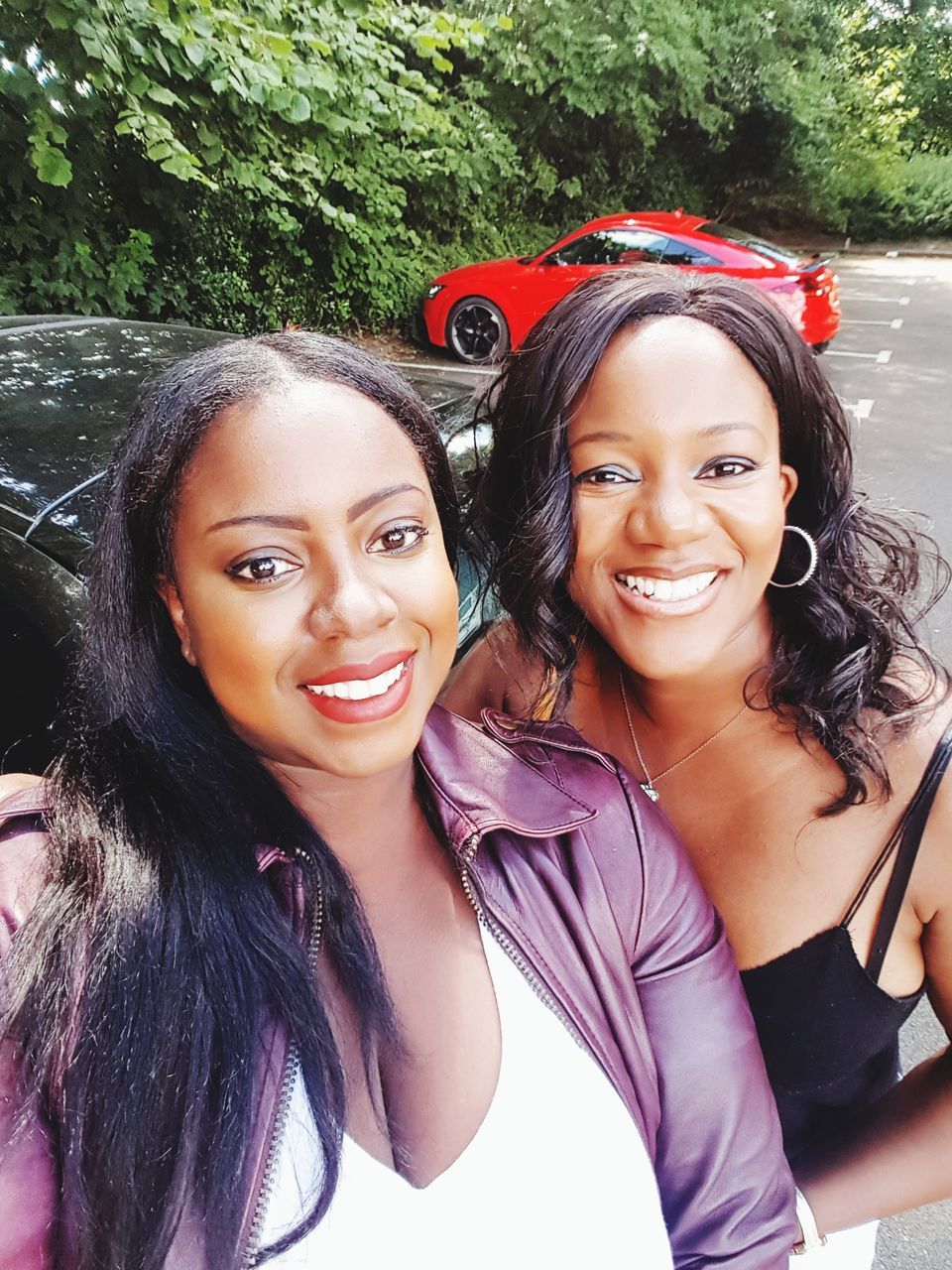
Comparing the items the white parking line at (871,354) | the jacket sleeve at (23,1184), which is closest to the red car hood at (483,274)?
the white parking line at (871,354)

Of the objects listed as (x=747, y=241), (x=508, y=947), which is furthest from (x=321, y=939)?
(x=747, y=241)

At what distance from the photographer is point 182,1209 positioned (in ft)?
3.40

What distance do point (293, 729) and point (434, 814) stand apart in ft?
1.07

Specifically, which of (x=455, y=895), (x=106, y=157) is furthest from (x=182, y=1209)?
(x=106, y=157)

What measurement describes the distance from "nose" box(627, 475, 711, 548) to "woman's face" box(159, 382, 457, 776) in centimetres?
37

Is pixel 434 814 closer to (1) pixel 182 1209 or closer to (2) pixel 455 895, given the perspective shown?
(2) pixel 455 895

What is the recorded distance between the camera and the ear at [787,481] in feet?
4.95

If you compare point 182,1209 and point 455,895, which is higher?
point 455,895

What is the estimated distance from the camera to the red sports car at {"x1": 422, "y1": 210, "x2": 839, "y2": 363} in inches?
296

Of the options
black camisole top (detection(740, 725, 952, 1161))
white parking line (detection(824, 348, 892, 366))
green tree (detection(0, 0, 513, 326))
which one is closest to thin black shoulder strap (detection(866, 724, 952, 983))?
black camisole top (detection(740, 725, 952, 1161))

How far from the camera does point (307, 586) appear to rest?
1.13 metres

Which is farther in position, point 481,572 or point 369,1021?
point 481,572

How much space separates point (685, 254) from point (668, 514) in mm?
7181

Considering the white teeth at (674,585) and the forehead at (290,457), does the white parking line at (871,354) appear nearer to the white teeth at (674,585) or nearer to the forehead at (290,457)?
the white teeth at (674,585)
